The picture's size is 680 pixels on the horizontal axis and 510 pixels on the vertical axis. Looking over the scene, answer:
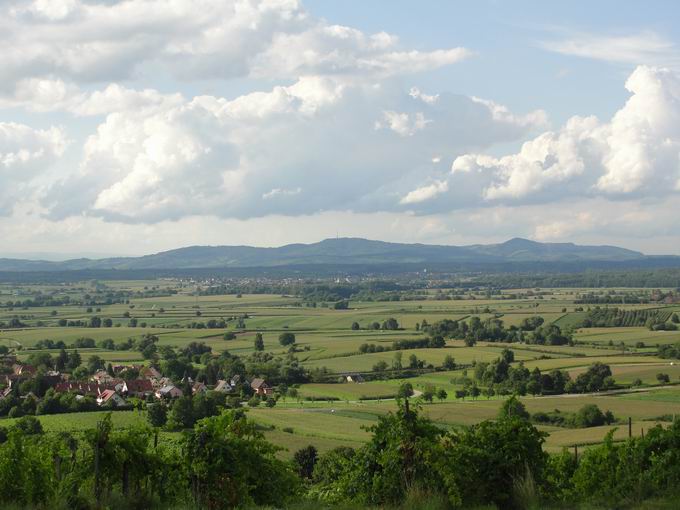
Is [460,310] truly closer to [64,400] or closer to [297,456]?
[64,400]

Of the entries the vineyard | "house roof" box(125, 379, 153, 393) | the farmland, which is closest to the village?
"house roof" box(125, 379, 153, 393)

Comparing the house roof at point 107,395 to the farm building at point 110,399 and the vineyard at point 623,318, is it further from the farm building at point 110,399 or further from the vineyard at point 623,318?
the vineyard at point 623,318

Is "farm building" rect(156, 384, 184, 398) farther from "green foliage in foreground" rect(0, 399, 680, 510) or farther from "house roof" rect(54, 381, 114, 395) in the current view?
"green foliage in foreground" rect(0, 399, 680, 510)

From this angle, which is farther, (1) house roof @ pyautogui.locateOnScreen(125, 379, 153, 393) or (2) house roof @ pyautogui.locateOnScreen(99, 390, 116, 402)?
(1) house roof @ pyautogui.locateOnScreen(125, 379, 153, 393)

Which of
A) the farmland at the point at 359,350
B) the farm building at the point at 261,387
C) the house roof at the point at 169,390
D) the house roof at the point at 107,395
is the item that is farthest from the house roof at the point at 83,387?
the farm building at the point at 261,387

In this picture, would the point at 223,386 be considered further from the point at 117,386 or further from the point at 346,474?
the point at 346,474

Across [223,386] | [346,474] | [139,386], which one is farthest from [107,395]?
[346,474]

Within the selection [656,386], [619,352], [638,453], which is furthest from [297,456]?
[619,352]
